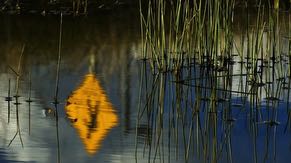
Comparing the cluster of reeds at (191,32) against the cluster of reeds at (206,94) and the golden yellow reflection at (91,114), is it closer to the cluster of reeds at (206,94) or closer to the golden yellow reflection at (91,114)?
the cluster of reeds at (206,94)

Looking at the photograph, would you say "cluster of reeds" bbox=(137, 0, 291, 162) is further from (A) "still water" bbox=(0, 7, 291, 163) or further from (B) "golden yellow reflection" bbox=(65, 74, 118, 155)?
(B) "golden yellow reflection" bbox=(65, 74, 118, 155)

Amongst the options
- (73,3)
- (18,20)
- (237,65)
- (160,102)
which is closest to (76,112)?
(160,102)

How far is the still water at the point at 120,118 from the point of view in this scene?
300cm

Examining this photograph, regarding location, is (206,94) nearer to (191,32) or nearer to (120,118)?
(191,32)

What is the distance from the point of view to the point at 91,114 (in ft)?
12.1

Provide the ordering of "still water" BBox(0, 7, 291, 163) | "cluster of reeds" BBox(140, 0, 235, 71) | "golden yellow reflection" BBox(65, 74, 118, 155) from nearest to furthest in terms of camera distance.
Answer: "still water" BBox(0, 7, 291, 163) → "golden yellow reflection" BBox(65, 74, 118, 155) → "cluster of reeds" BBox(140, 0, 235, 71)

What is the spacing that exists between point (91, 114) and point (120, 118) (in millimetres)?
168

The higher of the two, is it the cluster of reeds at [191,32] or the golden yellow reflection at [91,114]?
the cluster of reeds at [191,32]

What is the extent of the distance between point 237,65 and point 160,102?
1416 mm

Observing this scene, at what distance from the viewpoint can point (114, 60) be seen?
18.2 feet

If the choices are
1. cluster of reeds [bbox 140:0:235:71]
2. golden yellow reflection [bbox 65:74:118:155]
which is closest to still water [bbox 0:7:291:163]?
golden yellow reflection [bbox 65:74:118:155]

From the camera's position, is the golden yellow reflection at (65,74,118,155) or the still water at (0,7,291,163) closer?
the still water at (0,7,291,163)

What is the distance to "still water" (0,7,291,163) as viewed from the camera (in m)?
3.00

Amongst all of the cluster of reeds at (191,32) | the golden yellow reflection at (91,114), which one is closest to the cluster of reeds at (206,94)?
the cluster of reeds at (191,32)
